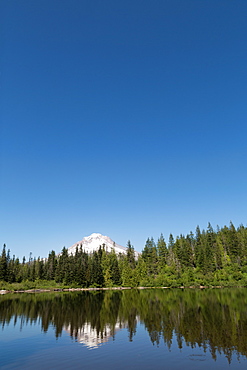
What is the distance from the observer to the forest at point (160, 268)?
406 feet

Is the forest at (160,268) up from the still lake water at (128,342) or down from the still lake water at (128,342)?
up

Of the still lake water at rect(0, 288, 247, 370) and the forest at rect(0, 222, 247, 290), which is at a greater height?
the forest at rect(0, 222, 247, 290)

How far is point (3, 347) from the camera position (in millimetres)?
25812

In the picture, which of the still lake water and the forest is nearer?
the still lake water

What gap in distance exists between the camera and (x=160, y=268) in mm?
143375

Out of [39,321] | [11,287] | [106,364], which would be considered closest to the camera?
[106,364]

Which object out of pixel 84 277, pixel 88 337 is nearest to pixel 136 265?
pixel 84 277

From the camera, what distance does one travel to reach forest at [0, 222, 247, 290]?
406 feet

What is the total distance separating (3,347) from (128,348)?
13.0 meters

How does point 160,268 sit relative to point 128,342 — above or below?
above

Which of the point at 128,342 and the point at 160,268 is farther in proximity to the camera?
the point at 160,268

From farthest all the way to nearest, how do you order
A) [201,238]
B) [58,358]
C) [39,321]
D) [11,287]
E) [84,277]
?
[201,238]
[84,277]
[11,287]
[39,321]
[58,358]

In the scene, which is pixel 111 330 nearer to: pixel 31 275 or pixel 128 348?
pixel 128 348

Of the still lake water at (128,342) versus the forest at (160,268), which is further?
the forest at (160,268)
